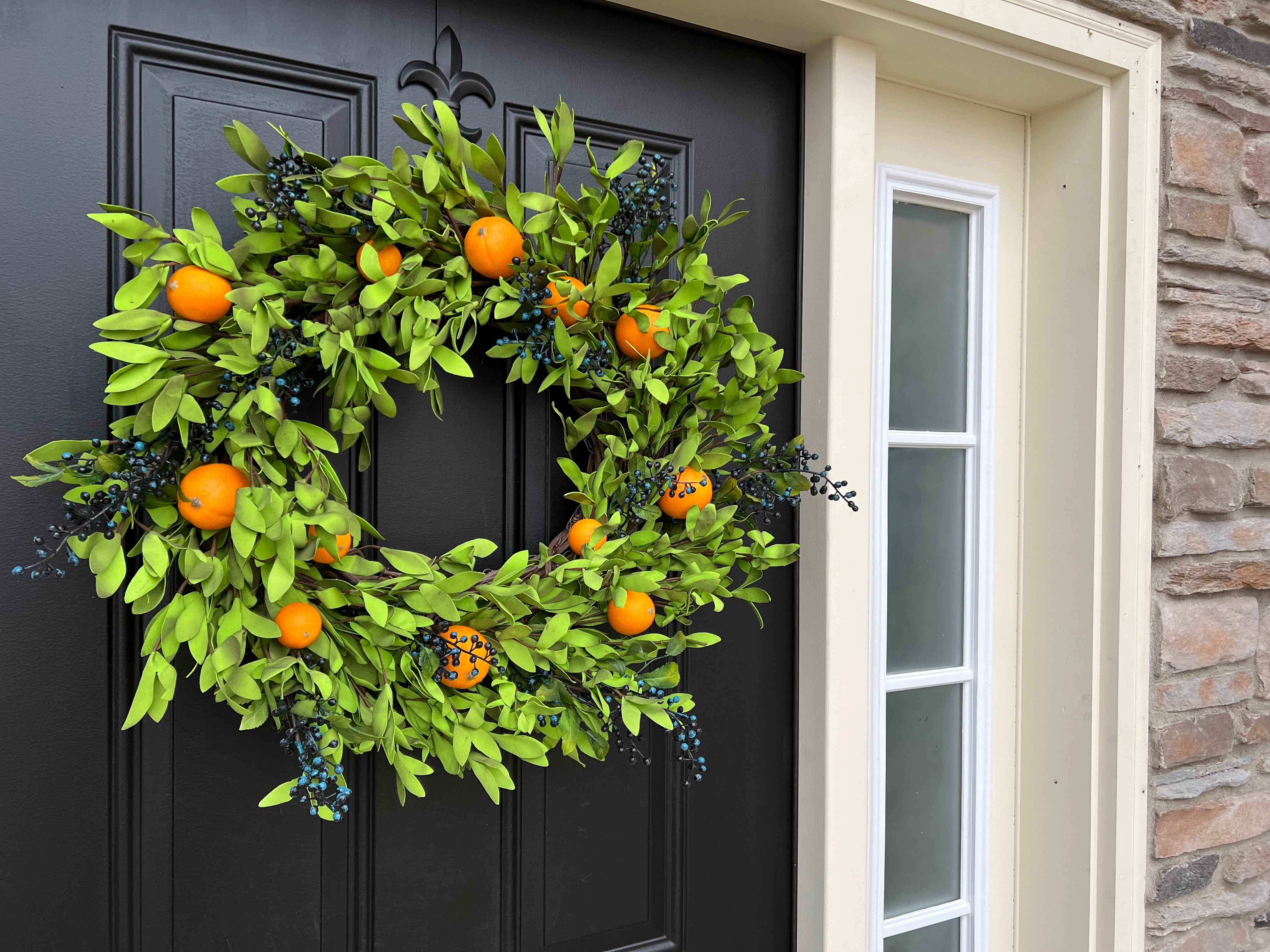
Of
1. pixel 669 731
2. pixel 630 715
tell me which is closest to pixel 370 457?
pixel 630 715

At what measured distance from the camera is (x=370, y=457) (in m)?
0.91

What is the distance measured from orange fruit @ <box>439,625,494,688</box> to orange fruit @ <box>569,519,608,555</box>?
14 cm

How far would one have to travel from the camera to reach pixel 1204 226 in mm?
1252

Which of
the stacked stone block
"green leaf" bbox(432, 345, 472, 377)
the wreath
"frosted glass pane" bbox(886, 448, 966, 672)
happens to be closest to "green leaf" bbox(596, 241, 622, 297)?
the wreath

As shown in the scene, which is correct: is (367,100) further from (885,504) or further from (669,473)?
(885,504)

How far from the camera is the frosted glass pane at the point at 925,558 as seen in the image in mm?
1251

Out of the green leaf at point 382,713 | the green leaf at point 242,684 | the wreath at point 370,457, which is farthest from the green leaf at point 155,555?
the green leaf at point 382,713

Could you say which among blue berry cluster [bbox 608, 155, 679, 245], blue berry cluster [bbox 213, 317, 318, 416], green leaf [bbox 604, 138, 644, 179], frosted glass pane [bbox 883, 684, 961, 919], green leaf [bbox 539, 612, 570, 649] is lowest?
frosted glass pane [bbox 883, 684, 961, 919]

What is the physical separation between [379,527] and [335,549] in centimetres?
20

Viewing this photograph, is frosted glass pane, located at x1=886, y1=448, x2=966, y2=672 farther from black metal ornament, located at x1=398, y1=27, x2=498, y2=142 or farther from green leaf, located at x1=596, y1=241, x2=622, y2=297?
black metal ornament, located at x1=398, y1=27, x2=498, y2=142

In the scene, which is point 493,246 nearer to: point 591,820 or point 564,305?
point 564,305

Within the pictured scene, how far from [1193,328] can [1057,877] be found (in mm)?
870

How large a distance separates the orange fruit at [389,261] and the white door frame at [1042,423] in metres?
0.49

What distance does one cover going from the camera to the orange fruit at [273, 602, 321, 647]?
0.74 meters
